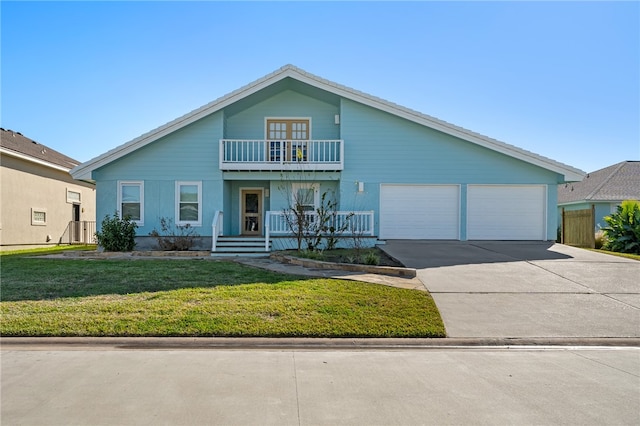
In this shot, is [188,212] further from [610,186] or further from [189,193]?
[610,186]

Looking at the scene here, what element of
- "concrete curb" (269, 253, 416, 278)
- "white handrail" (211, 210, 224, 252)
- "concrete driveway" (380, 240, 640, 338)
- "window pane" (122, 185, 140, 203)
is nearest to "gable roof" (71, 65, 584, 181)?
"window pane" (122, 185, 140, 203)

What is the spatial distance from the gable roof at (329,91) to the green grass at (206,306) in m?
6.58

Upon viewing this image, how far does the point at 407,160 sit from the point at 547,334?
10620mm

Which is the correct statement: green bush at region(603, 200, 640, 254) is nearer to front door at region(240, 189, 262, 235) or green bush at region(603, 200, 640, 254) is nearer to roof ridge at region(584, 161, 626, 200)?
roof ridge at region(584, 161, 626, 200)

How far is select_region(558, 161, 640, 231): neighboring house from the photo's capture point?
74.6 feet

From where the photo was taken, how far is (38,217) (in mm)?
20594

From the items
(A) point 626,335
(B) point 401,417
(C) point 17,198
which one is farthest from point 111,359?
(C) point 17,198

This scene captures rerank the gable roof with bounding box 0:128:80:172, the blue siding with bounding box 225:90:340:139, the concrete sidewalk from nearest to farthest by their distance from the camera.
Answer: the concrete sidewalk → the blue siding with bounding box 225:90:340:139 → the gable roof with bounding box 0:128:80:172

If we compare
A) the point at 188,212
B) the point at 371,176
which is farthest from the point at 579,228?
the point at 188,212

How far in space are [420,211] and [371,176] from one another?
90.7 inches

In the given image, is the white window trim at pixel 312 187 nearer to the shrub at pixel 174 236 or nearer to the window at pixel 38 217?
the shrub at pixel 174 236

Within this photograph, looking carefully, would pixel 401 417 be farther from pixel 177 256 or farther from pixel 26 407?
pixel 177 256

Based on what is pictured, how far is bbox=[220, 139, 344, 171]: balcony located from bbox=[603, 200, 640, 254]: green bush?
416 inches

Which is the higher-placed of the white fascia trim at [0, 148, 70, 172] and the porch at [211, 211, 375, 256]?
the white fascia trim at [0, 148, 70, 172]
